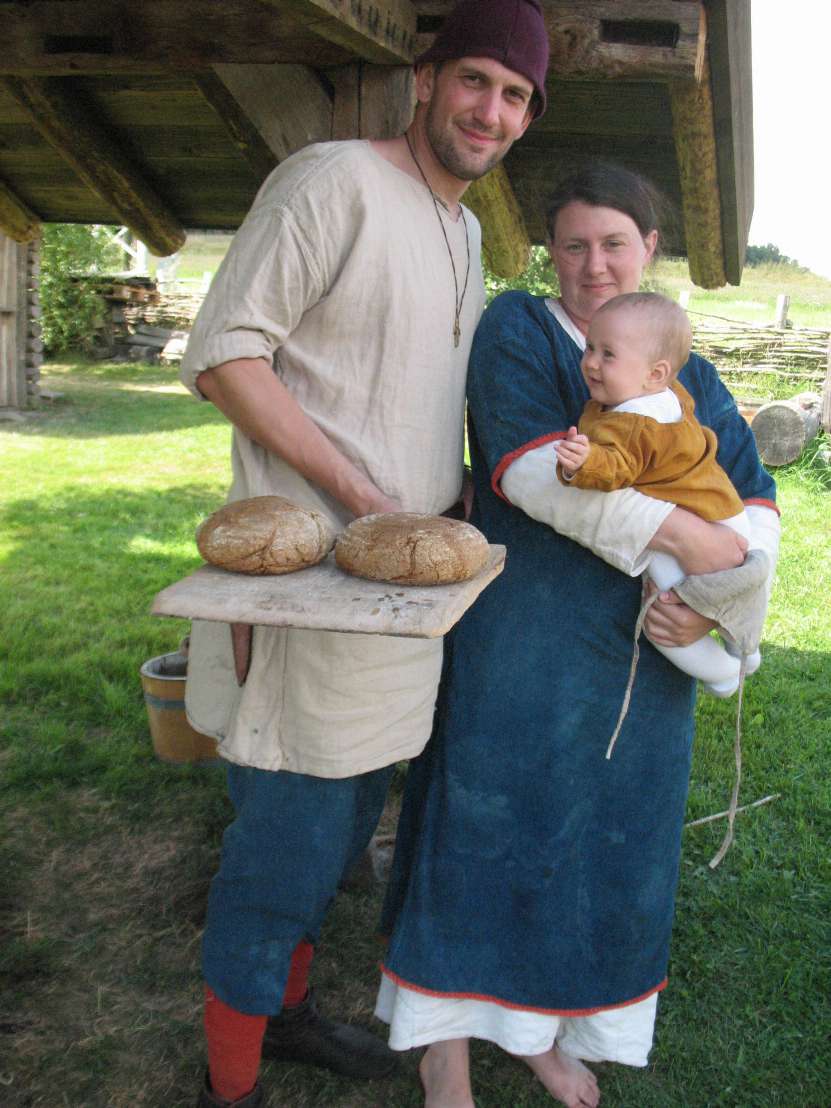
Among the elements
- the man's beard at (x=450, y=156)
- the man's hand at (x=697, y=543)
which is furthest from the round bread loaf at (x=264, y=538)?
the man's beard at (x=450, y=156)

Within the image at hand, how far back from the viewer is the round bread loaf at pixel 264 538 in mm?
1621

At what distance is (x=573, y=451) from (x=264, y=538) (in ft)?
1.85

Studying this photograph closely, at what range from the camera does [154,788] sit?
3.71m

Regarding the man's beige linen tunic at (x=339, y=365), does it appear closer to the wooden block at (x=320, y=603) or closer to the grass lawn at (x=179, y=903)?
the wooden block at (x=320, y=603)

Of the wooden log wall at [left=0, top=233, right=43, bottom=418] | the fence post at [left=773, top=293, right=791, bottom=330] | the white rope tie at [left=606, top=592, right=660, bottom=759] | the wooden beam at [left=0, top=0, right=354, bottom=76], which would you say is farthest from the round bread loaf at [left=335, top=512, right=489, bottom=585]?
the fence post at [left=773, top=293, right=791, bottom=330]

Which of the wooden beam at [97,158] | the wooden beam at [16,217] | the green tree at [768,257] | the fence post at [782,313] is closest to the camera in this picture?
the wooden beam at [97,158]

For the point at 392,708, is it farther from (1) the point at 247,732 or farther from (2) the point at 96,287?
(2) the point at 96,287

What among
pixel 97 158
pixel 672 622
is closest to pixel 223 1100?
pixel 672 622

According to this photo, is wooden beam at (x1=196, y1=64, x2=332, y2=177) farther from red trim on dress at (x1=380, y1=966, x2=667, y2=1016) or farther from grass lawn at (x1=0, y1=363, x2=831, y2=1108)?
grass lawn at (x1=0, y1=363, x2=831, y2=1108)

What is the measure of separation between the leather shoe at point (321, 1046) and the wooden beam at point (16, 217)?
3.06 meters

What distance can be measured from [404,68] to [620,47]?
1.70ft

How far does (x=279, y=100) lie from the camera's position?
94.6 inches

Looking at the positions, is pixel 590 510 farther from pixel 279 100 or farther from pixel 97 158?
pixel 97 158

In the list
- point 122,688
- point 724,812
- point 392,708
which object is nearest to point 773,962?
point 724,812
